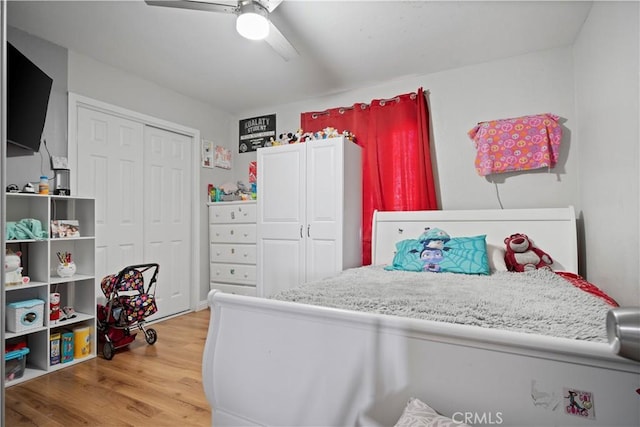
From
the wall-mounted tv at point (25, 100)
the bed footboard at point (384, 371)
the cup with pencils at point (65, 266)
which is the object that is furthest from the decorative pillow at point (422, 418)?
the wall-mounted tv at point (25, 100)

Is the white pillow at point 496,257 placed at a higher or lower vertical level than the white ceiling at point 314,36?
lower

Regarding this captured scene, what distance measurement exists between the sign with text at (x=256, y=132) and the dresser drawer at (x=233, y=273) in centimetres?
151

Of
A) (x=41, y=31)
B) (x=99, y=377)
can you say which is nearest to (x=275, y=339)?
(x=99, y=377)

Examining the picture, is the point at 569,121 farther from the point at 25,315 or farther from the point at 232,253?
the point at 25,315

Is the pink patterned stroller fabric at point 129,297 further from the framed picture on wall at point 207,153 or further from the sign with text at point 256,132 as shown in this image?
the sign with text at point 256,132

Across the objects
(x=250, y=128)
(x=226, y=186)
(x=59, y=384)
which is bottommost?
(x=59, y=384)

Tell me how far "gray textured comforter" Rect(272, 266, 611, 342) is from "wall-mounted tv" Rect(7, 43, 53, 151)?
214cm

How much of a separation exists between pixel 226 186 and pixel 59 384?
247 cm

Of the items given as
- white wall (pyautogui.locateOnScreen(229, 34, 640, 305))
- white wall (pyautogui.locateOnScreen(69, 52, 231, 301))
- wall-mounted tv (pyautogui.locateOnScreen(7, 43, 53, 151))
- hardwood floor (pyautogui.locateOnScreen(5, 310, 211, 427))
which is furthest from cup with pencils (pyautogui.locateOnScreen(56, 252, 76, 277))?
white wall (pyautogui.locateOnScreen(229, 34, 640, 305))

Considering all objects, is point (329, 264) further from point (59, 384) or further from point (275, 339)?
point (59, 384)

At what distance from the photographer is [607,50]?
191 centimetres

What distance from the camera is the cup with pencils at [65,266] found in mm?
2494

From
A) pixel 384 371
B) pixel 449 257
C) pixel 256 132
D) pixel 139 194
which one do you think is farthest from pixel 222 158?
pixel 384 371

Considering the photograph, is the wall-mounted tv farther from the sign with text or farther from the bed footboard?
the sign with text
